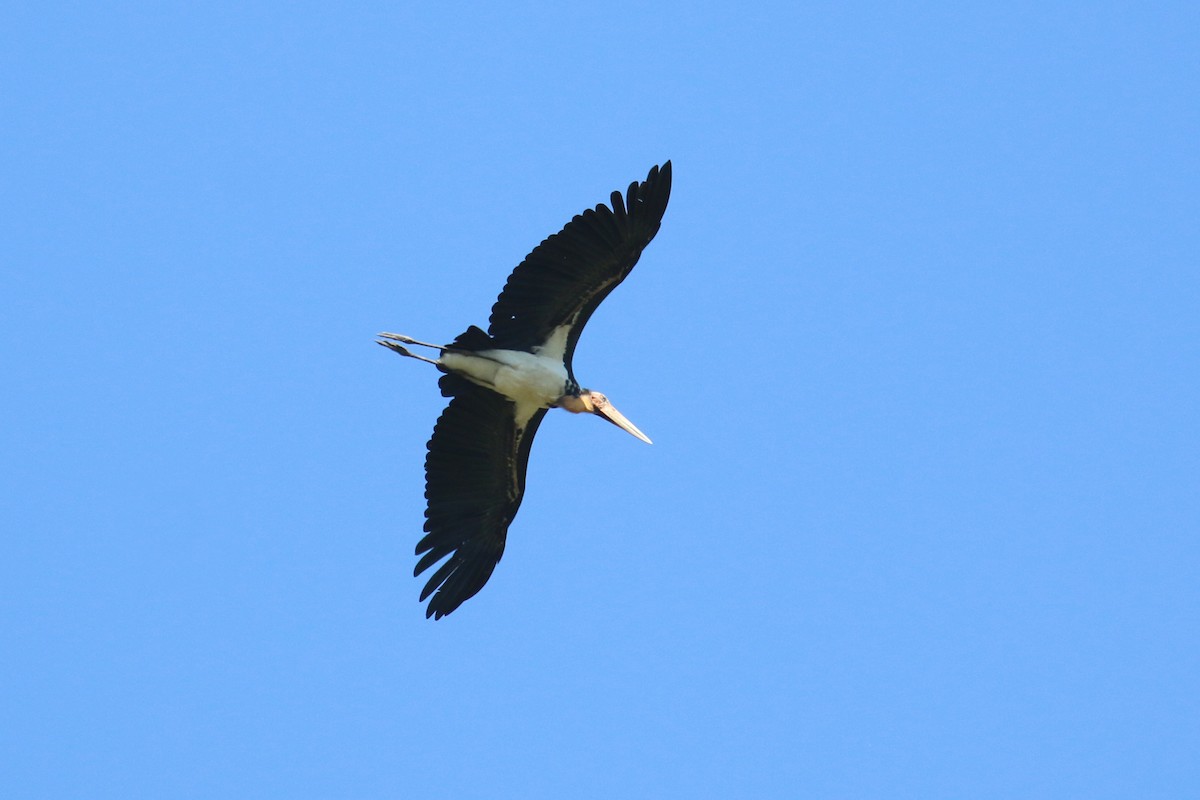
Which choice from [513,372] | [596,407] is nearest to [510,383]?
[513,372]

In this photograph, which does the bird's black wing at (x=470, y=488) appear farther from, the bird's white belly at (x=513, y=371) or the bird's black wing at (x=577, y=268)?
the bird's black wing at (x=577, y=268)

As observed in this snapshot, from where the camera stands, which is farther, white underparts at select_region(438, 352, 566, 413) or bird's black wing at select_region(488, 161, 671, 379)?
white underparts at select_region(438, 352, 566, 413)

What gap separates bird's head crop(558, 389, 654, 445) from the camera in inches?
635

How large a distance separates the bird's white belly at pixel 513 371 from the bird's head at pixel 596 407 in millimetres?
267

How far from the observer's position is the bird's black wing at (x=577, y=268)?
14945 mm

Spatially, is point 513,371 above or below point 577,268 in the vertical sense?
below

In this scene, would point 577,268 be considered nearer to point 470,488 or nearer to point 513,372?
point 513,372

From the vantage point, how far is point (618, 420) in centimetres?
1647

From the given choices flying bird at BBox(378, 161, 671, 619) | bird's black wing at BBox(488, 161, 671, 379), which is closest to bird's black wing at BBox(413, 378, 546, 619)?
flying bird at BBox(378, 161, 671, 619)

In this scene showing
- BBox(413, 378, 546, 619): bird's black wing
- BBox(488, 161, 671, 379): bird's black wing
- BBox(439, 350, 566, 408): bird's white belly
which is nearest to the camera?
BBox(488, 161, 671, 379): bird's black wing

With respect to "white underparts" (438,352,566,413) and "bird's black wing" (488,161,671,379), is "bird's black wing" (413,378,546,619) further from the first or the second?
"bird's black wing" (488,161,671,379)

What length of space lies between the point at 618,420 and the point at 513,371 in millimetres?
1424

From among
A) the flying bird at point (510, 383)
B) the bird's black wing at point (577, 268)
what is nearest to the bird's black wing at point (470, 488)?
the flying bird at point (510, 383)

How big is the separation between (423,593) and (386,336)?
250 cm
